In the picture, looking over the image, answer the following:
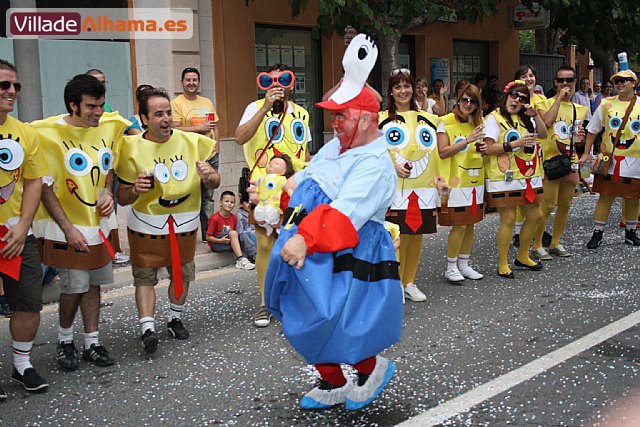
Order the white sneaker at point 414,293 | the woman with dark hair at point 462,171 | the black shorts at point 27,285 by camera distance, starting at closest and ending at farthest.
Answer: the black shorts at point 27,285 → the white sneaker at point 414,293 → the woman with dark hair at point 462,171

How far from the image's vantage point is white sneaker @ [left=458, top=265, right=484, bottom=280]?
7270mm

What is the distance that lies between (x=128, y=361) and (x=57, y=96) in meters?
6.71

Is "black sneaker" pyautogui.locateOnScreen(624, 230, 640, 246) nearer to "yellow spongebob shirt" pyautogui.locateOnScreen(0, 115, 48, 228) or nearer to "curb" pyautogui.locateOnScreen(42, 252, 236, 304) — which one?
"curb" pyautogui.locateOnScreen(42, 252, 236, 304)

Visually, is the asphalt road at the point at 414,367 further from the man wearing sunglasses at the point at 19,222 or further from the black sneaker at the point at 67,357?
the man wearing sunglasses at the point at 19,222

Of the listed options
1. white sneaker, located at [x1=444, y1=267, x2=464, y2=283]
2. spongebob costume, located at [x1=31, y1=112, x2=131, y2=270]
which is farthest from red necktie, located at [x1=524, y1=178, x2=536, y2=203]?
spongebob costume, located at [x1=31, y1=112, x2=131, y2=270]

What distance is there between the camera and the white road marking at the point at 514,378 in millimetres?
4082

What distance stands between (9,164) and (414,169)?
3.19 meters

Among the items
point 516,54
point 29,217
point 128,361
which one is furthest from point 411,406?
point 516,54

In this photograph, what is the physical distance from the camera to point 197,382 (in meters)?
4.71

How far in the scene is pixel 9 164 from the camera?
4.39 meters

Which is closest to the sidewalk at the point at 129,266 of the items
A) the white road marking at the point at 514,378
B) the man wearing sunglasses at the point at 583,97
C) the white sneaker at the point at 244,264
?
the white sneaker at the point at 244,264

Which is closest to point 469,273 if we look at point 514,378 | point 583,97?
point 514,378

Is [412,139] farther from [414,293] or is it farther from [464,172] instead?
[414,293]

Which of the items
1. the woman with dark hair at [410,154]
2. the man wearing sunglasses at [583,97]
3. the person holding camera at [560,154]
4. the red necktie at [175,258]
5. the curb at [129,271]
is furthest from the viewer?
the man wearing sunglasses at [583,97]
